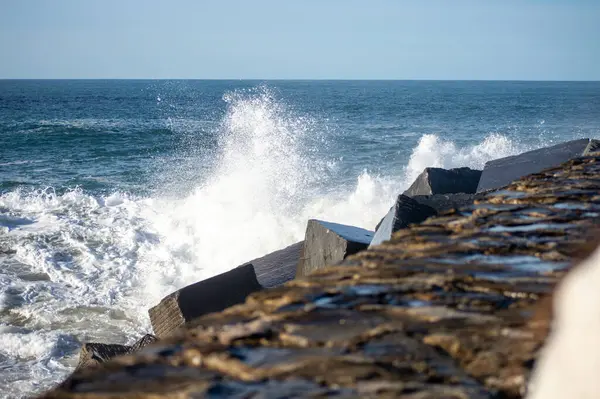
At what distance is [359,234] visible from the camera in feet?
Result: 18.4

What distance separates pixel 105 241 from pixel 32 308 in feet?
11.3

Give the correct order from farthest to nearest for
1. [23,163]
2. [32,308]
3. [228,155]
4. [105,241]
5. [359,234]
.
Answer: [23,163] → [228,155] → [105,241] → [32,308] → [359,234]

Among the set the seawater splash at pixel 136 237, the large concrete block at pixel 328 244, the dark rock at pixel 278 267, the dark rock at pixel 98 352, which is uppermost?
the large concrete block at pixel 328 244

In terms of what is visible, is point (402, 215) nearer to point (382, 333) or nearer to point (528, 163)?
point (528, 163)

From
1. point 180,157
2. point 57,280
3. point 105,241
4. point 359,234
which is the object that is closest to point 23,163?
point 180,157

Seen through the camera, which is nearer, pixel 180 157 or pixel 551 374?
pixel 551 374

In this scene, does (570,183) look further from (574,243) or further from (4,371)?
(4,371)

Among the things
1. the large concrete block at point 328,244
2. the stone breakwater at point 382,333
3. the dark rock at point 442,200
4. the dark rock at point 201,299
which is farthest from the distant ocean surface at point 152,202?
the stone breakwater at point 382,333

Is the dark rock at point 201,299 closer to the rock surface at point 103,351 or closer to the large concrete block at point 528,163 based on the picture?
the rock surface at point 103,351

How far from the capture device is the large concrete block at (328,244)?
5.09 m

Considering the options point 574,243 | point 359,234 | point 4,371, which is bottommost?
point 4,371

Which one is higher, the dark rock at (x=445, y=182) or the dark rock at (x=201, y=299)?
the dark rock at (x=445, y=182)

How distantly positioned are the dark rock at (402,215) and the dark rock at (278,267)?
149cm

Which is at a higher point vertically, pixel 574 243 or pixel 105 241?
pixel 574 243
